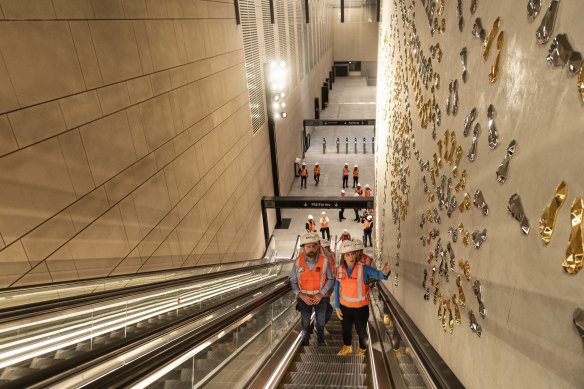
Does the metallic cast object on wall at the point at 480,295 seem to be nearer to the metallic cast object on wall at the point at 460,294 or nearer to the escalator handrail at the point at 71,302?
the metallic cast object on wall at the point at 460,294

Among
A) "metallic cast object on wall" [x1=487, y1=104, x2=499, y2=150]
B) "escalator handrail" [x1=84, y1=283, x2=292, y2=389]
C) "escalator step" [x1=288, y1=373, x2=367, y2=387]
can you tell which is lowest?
"escalator step" [x1=288, y1=373, x2=367, y2=387]

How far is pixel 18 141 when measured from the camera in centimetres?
361

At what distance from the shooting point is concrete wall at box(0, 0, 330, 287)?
3646mm

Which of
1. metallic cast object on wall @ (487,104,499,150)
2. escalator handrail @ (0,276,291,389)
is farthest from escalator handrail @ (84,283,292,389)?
metallic cast object on wall @ (487,104,499,150)

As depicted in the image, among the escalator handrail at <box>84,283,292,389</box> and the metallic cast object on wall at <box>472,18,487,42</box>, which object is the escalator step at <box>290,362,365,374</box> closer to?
the escalator handrail at <box>84,283,292,389</box>

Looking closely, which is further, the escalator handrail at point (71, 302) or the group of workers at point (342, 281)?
the group of workers at point (342, 281)

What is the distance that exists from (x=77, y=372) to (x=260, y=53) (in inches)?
507

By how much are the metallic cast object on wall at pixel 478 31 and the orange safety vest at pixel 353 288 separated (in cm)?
251

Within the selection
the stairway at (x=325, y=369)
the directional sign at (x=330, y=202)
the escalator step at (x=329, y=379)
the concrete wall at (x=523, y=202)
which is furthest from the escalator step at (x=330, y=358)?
the directional sign at (x=330, y=202)

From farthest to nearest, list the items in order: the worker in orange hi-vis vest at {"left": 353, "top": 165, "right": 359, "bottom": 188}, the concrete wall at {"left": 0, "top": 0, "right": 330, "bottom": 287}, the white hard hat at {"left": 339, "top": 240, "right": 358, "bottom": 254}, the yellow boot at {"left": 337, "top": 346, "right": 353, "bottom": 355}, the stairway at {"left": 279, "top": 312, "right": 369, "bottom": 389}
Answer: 1. the worker in orange hi-vis vest at {"left": 353, "top": 165, "right": 359, "bottom": 188}
2. the yellow boot at {"left": 337, "top": 346, "right": 353, "bottom": 355}
3. the white hard hat at {"left": 339, "top": 240, "right": 358, "bottom": 254}
4. the concrete wall at {"left": 0, "top": 0, "right": 330, "bottom": 287}
5. the stairway at {"left": 279, "top": 312, "right": 369, "bottom": 389}

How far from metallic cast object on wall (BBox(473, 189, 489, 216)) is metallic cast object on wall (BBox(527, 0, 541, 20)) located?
805 millimetres

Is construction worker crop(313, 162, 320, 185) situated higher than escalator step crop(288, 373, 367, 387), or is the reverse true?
escalator step crop(288, 373, 367, 387)

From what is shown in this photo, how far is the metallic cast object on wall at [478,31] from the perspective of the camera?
6.06 feet

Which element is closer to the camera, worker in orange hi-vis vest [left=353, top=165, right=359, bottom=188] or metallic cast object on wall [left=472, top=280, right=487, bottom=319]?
metallic cast object on wall [left=472, top=280, right=487, bottom=319]
